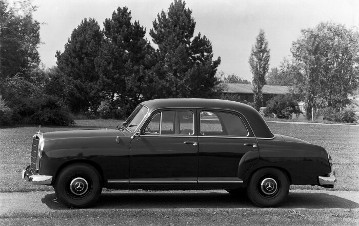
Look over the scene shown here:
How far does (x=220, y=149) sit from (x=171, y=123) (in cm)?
85

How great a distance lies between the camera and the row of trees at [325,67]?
76.3m

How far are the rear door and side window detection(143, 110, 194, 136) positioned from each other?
186 mm

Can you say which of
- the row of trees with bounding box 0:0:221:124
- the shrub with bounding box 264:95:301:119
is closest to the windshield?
the row of trees with bounding box 0:0:221:124

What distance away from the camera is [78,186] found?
7539 mm

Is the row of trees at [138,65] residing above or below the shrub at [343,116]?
above

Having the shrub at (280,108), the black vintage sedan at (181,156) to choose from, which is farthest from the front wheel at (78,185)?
the shrub at (280,108)

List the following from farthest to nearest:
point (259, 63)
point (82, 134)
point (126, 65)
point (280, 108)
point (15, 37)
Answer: point (259, 63) → point (280, 108) → point (126, 65) → point (15, 37) → point (82, 134)

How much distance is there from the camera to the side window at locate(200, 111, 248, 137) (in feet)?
26.4

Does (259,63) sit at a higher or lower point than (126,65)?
higher

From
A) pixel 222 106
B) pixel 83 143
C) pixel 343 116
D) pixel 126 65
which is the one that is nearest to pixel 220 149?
pixel 222 106

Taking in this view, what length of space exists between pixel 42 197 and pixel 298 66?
7368 centimetres

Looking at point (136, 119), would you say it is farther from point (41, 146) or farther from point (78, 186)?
point (41, 146)

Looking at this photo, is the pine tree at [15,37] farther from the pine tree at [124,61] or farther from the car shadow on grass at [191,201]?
the car shadow on grass at [191,201]

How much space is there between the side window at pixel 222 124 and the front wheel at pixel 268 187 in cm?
69
